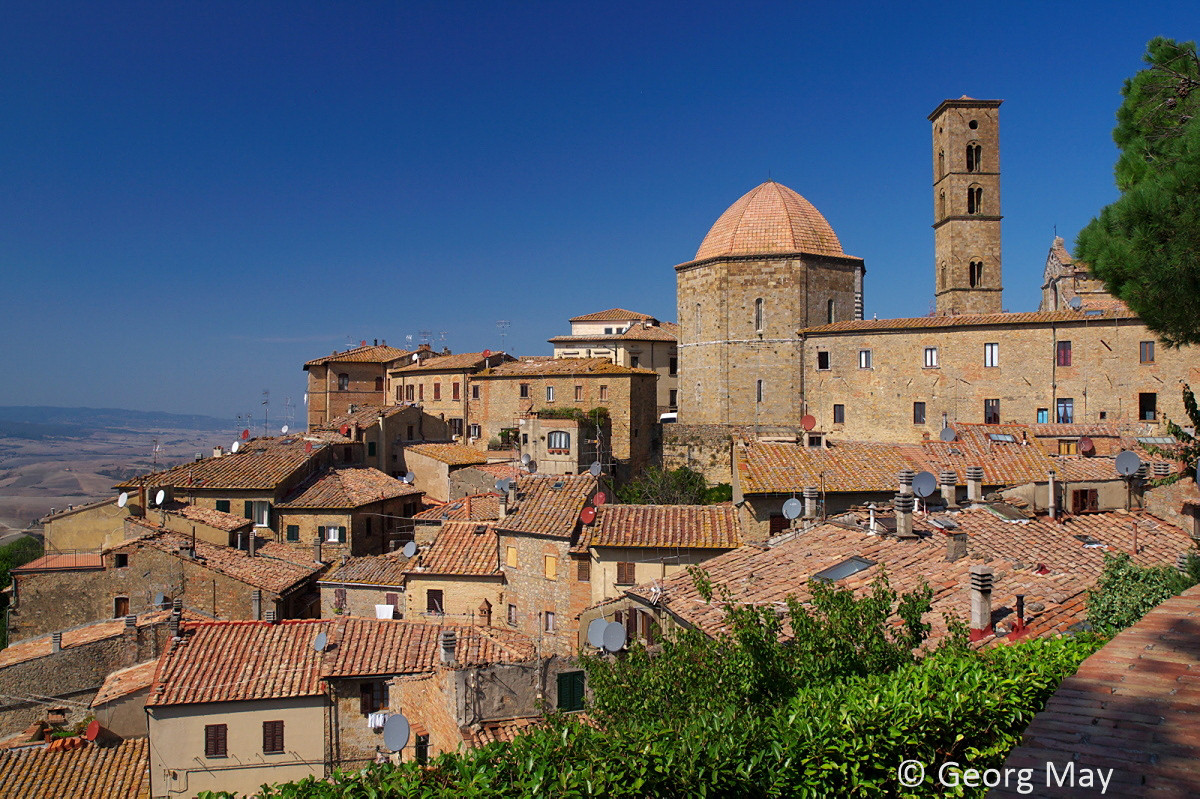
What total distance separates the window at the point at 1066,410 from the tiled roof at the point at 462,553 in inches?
938

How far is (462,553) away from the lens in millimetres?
Result: 24641

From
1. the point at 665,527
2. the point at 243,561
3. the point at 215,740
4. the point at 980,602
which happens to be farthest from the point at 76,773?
the point at 980,602

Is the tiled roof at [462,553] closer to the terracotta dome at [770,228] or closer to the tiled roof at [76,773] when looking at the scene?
the tiled roof at [76,773]

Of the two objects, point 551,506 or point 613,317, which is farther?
point 613,317

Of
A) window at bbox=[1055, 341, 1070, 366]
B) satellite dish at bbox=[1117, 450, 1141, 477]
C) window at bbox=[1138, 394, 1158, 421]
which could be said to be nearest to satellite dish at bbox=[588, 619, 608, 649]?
satellite dish at bbox=[1117, 450, 1141, 477]

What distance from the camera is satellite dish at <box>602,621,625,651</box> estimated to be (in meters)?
13.6

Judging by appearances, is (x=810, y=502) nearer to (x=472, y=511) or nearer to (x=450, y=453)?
(x=472, y=511)

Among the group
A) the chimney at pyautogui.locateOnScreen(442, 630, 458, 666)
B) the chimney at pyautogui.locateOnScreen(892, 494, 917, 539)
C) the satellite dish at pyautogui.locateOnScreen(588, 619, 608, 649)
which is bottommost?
the chimney at pyautogui.locateOnScreen(442, 630, 458, 666)

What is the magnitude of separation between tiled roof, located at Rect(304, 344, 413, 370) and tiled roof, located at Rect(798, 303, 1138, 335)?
32.5m

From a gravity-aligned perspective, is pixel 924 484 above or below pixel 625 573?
above

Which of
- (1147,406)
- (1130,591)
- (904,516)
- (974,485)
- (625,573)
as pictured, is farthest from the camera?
(1147,406)

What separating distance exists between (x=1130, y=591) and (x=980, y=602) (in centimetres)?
203

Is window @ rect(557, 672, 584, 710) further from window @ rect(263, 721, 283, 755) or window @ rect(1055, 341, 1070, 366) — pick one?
window @ rect(1055, 341, 1070, 366)

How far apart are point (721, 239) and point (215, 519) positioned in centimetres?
2868
